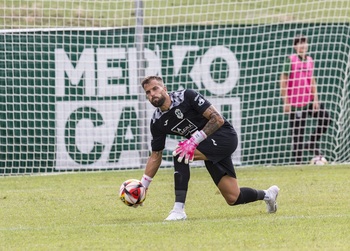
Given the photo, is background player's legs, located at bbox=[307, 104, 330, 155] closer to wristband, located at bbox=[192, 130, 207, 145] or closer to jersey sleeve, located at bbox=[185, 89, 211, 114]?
jersey sleeve, located at bbox=[185, 89, 211, 114]

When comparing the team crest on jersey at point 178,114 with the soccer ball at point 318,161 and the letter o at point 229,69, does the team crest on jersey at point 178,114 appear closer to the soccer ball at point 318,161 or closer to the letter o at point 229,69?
the letter o at point 229,69

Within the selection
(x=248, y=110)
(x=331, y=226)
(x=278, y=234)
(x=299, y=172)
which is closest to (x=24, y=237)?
(x=278, y=234)

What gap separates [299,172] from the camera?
1495cm

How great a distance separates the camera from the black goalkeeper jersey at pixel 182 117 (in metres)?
9.60

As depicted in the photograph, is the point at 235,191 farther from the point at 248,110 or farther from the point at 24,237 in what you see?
the point at 248,110

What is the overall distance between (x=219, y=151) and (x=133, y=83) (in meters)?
6.84

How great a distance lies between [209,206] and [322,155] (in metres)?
6.65

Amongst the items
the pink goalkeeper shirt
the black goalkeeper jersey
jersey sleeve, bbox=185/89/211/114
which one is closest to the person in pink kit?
the pink goalkeeper shirt

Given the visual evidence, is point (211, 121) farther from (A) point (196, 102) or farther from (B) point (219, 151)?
(B) point (219, 151)

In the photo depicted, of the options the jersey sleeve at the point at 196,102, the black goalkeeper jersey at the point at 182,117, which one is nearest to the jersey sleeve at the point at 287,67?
the black goalkeeper jersey at the point at 182,117

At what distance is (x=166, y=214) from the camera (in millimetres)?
10242

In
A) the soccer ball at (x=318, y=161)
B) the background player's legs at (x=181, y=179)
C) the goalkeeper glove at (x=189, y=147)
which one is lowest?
the soccer ball at (x=318, y=161)

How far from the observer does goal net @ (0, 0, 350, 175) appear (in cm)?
1602

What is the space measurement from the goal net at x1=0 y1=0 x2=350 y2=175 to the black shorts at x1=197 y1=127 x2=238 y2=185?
6.46 m
